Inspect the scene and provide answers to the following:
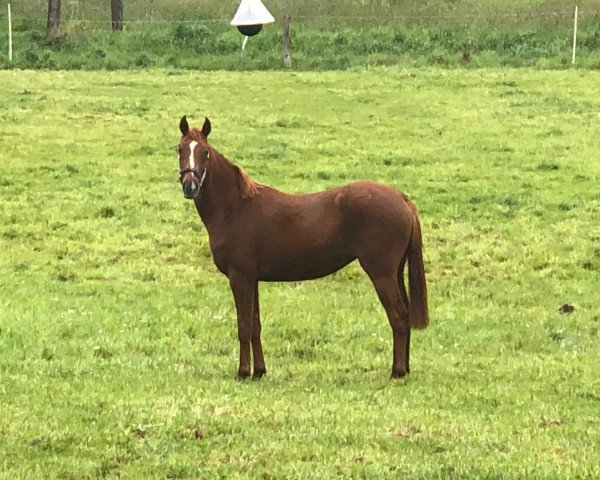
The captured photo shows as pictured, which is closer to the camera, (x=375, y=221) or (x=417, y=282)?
(x=375, y=221)

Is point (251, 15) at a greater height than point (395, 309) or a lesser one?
greater

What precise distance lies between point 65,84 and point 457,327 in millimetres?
20744

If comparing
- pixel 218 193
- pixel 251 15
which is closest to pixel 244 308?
pixel 218 193

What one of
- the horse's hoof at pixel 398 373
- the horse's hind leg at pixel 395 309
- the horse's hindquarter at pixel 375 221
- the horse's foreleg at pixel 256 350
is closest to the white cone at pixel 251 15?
the horse's foreleg at pixel 256 350

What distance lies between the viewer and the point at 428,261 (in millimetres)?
14891

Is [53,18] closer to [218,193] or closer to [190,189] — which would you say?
[218,193]

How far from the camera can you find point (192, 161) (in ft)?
28.5

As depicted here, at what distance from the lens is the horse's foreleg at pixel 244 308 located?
906 centimetres

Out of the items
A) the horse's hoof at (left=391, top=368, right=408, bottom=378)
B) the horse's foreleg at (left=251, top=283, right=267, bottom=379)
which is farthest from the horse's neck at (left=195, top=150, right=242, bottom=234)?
the horse's hoof at (left=391, top=368, right=408, bottom=378)

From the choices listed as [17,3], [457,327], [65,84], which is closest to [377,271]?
[457,327]

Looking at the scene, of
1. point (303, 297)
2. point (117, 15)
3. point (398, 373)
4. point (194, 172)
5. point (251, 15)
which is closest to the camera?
point (194, 172)

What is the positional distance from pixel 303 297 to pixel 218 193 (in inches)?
167

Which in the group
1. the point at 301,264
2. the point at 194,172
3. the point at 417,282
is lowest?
the point at 417,282

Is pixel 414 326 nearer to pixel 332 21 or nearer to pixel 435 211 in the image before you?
pixel 435 211
